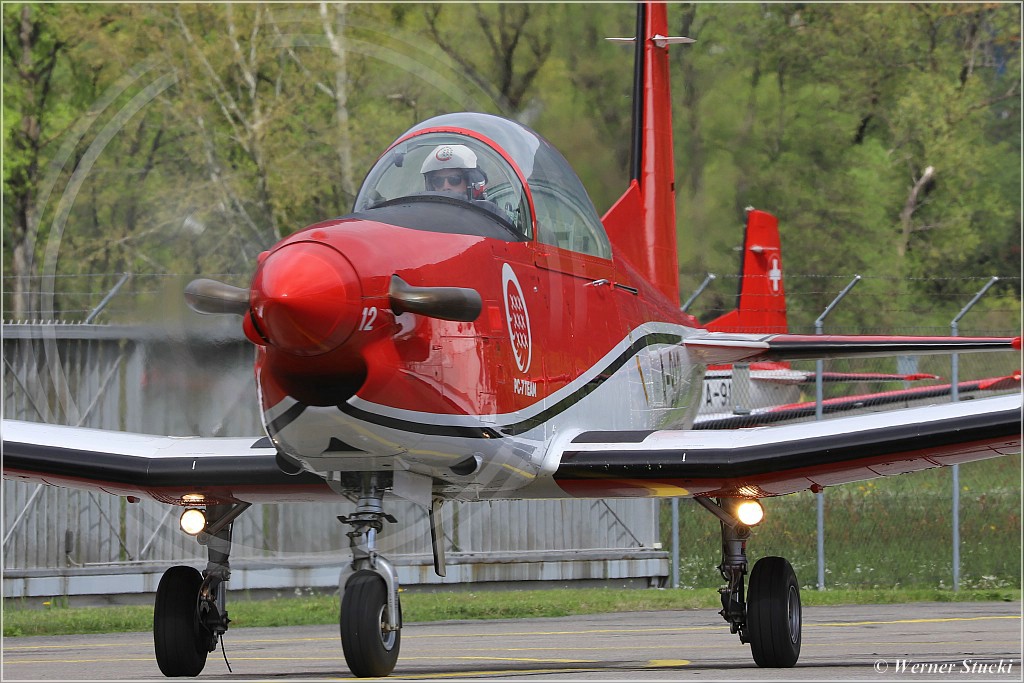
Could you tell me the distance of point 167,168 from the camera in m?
21.8

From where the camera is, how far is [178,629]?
9.74 meters

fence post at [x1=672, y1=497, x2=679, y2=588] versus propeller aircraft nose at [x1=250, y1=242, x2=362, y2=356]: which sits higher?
propeller aircraft nose at [x1=250, y1=242, x2=362, y2=356]

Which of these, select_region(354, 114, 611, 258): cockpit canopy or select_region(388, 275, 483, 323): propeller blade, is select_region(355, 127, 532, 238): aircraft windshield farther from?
select_region(388, 275, 483, 323): propeller blade

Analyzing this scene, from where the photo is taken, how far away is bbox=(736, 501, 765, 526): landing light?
1004 cm

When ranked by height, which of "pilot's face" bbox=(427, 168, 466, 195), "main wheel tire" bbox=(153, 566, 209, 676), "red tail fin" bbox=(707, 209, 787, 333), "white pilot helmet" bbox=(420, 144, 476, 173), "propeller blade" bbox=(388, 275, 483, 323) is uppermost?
"red tail fin" bbox=(707, 209, 787, 333)

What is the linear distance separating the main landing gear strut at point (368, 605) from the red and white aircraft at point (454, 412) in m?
0.01

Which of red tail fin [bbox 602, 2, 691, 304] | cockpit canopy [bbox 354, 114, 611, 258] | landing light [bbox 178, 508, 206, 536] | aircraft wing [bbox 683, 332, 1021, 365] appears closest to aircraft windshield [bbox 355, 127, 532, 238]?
cockpit canopy [bbox 354, 114, 611, 258]

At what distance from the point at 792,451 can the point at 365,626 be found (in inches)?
119

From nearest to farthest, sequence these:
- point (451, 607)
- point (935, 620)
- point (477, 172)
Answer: point (477, 172)
point (935, 620)
point (451, 607)

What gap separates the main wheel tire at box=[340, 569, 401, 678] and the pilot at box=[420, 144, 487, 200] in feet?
7.66

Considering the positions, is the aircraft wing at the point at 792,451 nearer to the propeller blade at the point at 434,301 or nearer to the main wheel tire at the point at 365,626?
the main wheel tire at the point at 365,626

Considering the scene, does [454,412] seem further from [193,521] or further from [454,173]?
[193,521]

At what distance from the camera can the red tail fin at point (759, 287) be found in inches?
680

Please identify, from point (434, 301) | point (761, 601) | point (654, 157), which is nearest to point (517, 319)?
point (434, 301)
